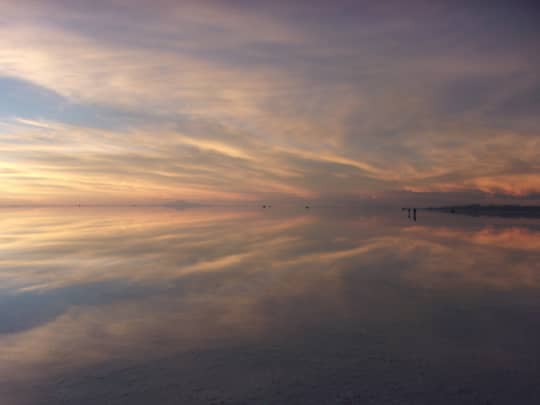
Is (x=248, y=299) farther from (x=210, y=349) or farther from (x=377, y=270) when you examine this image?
(x=377, y=270)

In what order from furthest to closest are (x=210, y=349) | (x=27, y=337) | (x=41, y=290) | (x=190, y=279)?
1. (x=190, y=279)
2. (x=41, y=290)
3. (x=27, y=337)
4. (x=210, y=349)

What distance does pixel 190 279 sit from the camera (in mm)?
15453

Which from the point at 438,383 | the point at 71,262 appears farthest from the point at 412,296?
the point at 71,262

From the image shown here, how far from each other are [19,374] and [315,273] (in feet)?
38.3

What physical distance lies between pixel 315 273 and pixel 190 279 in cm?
546

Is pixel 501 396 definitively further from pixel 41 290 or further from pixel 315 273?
pixel 41 290

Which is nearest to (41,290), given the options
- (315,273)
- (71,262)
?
(71,262)

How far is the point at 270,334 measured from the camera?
891cm

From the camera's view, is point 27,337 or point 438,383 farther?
point 27,337

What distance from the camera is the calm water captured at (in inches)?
253

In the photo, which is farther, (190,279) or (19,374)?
(190,279)

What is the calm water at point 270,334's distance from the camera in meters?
6.41

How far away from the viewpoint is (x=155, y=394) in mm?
6238

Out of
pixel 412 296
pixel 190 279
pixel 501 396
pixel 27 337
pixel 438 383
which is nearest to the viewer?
pixel 501 396
